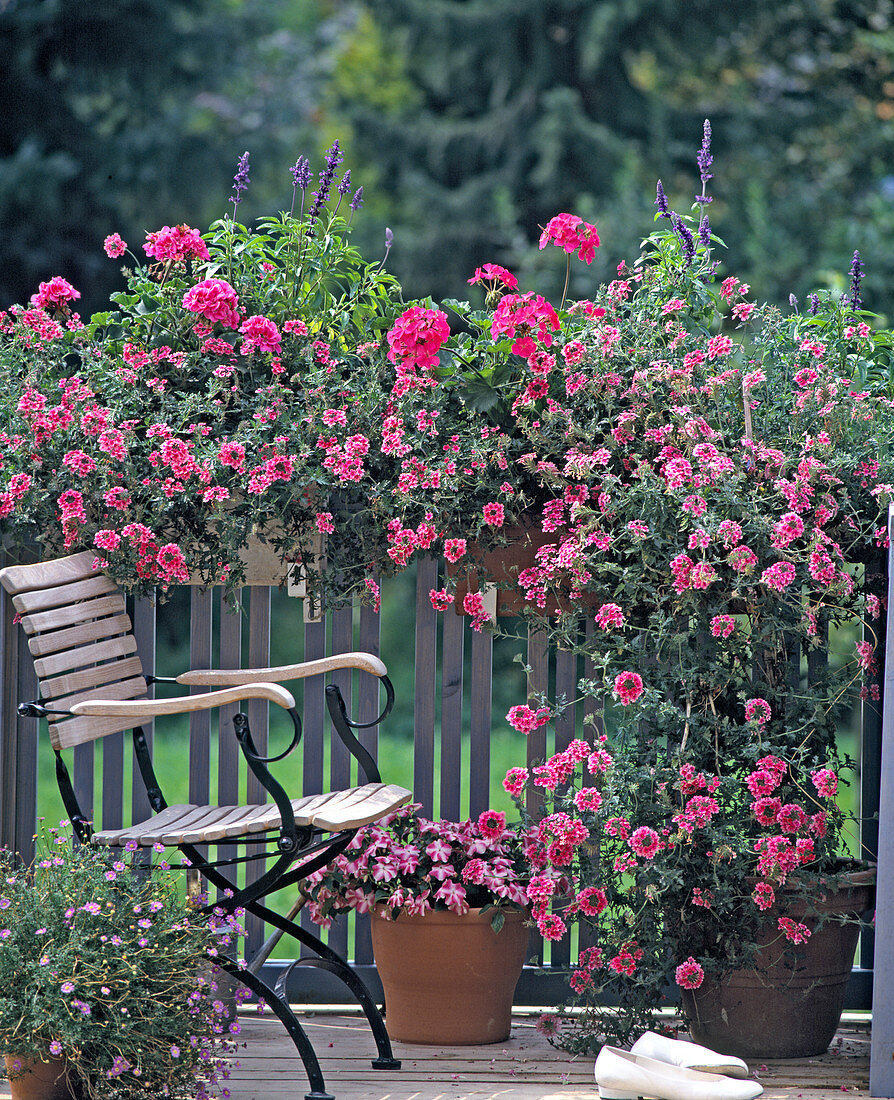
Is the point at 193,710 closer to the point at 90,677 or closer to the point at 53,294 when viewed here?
the point at 90,677

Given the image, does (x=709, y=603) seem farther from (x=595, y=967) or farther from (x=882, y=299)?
(x=882, y=299)

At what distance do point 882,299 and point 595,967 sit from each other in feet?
23.3

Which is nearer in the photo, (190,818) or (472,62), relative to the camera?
(190,818)

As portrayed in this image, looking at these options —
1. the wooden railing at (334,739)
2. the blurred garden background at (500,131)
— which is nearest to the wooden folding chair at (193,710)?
the wooden railing at (334,739)

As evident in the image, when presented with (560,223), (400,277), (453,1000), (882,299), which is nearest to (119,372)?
(560,223)

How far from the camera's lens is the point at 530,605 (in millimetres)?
3004

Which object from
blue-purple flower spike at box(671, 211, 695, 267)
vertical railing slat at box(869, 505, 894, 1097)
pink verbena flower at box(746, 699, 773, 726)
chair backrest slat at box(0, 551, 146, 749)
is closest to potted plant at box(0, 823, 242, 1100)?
chair backrest slat at box(0, 551, 146, 749)

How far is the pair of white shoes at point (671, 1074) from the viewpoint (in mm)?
2254

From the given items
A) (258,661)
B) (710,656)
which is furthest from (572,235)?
(258,661)

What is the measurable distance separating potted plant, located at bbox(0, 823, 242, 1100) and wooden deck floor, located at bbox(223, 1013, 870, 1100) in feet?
0.80

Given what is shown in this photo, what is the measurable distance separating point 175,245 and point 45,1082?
1847mm

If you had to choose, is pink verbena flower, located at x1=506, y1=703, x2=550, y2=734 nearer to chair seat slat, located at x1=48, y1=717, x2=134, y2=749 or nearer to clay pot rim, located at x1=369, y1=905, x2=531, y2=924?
clay pot rim, located at x1=369, y1=905, x2=531, y2=924

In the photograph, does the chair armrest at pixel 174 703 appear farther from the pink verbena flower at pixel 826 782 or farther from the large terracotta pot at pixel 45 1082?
the pink verbena flower at pixel 826 782

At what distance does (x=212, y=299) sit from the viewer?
9.41 feet
